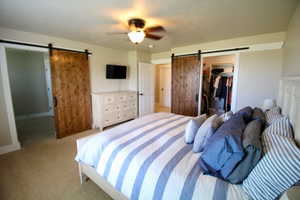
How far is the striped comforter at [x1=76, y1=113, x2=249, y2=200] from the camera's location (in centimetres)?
99

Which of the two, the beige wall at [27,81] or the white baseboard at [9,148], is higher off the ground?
the beige wall at [27,81]

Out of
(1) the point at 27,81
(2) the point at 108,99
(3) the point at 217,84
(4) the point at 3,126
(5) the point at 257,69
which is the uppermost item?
(5) the point at 257,69

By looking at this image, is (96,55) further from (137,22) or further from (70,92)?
(137,22)

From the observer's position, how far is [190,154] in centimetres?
138

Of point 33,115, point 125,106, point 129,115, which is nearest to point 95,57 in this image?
point 125,106

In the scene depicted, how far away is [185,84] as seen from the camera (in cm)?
403

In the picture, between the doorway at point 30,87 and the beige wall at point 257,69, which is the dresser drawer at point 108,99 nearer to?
the doorway at point 30,87

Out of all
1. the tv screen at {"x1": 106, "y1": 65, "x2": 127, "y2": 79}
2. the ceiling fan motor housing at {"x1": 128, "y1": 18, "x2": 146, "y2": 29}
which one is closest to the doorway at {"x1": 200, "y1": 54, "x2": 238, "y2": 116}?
the tv screen at {"x1": 106, "y1": 65, "x2": 127, "y2": 79}

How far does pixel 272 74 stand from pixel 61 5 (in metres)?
3.88

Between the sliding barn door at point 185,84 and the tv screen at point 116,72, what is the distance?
5.26 feet

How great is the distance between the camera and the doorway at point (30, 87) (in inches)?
174

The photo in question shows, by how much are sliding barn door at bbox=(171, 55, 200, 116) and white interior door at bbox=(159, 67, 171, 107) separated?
2394 mm

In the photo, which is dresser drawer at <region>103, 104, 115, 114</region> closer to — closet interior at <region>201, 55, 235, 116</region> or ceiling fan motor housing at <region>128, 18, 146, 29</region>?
ceiling fan motor housing at <region>128, 18, 146, 29</region>

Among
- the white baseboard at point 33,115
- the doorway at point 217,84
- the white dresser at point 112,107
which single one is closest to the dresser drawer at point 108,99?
the white dresser at point 112,107
